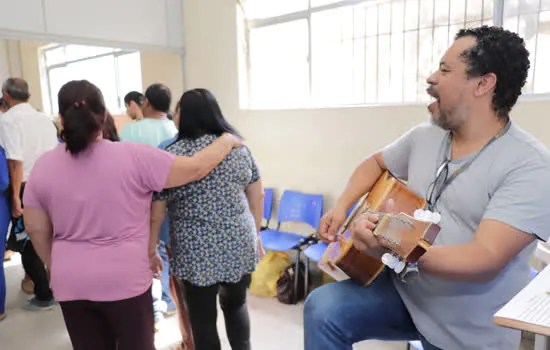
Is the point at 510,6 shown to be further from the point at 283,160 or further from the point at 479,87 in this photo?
the point at 283,160

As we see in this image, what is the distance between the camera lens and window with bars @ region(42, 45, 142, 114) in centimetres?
466

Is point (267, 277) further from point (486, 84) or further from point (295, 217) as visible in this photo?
point (486, 84)

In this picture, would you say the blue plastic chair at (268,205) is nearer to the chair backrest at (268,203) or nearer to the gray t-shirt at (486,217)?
the chair backrest at (268,203)

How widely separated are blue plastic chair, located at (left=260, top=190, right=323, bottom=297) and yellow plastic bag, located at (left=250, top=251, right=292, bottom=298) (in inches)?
6.9

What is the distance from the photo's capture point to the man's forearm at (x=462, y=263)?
41.9 inches

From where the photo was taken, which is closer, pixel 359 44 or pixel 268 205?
pixel 359 44

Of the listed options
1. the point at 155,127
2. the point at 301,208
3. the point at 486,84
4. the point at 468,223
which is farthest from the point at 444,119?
the point at 301,208

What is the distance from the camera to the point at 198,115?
5.86 ft

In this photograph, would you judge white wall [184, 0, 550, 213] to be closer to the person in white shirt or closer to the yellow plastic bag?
the yellow plastic bag

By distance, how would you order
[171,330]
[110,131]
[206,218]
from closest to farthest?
[206,218] → [110,131] → [171,330]

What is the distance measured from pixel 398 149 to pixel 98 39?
3434mm

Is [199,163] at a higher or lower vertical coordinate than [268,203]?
higher

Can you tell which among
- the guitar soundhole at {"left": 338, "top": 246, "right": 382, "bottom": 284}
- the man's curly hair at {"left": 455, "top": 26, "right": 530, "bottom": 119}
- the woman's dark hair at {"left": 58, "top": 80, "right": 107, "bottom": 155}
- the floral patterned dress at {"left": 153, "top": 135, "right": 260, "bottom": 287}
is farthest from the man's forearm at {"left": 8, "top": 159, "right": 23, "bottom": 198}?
the man's curly hair at {"left": 455, "top": 26, "right": 530, "bottom": 119}

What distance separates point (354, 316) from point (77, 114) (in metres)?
1.11
